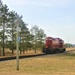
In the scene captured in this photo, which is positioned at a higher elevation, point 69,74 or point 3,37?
point 3,37

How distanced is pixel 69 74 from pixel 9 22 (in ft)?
143

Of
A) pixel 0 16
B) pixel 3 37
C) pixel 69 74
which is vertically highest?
pixel 0 16

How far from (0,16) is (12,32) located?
6561mm

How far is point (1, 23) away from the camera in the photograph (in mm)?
56312

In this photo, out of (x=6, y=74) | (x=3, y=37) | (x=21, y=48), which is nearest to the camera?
(x=6, y=74)

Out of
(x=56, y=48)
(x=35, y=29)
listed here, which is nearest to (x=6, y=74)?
(x=56, y=48)

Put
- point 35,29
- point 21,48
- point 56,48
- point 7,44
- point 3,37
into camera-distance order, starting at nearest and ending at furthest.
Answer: point 3,37 < point 7,44 < point 56,48 < point 21,48 < point 35,29

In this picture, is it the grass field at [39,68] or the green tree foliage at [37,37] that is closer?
the grass field at [39,68]

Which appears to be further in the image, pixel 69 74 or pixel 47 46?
pixel 47 46

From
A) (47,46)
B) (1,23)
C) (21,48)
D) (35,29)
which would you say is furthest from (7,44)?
(35,29)

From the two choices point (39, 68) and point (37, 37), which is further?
point (37, 37)

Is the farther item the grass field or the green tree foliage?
the green tree foliage

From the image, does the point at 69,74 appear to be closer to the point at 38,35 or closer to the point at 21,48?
the point at 21,48

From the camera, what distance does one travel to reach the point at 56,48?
6500cm
